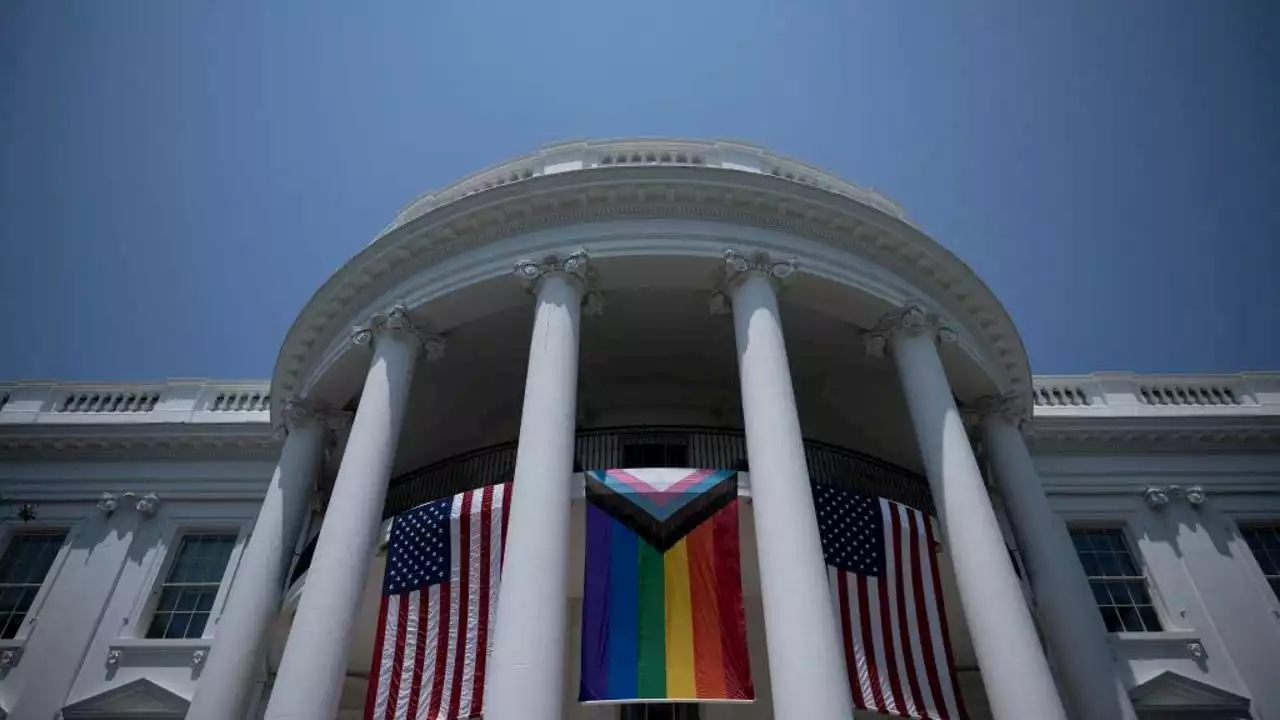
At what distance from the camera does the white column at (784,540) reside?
8648mm

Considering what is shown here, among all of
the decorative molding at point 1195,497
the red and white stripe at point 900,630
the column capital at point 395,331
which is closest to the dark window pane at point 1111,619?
the decorative molding at point 1195,497

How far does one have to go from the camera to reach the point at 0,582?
17.9 metres

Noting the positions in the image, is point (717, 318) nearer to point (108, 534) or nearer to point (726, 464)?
point (726, 464)

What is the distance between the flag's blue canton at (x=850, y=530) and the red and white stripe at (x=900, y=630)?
125mm

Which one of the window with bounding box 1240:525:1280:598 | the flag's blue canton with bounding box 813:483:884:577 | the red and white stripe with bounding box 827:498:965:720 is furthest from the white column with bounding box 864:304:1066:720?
the window with bounding box 1240:525:1280:598

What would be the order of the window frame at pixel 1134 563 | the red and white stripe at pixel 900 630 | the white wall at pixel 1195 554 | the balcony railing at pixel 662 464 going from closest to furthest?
the red and white stripe at pixel 900 630, the balcony railing at pixel 662 464, the white wall at pixel 1195 554, the window frame at pixel 1134 563

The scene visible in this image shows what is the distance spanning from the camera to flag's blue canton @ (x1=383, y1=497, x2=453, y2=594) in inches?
461

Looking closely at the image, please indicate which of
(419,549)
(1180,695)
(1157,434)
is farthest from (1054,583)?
(419,549)

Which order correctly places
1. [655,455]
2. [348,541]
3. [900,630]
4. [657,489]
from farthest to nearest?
[655,455] < [657,489] < [900,630] < [348,541]

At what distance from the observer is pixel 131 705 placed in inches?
611

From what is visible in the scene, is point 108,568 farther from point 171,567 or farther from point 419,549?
point 419,549

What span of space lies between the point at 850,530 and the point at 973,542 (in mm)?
1745

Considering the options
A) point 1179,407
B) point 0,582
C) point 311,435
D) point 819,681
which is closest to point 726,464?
point 819,681

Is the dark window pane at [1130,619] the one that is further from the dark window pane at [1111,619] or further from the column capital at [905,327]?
the column capital at [905,327]
